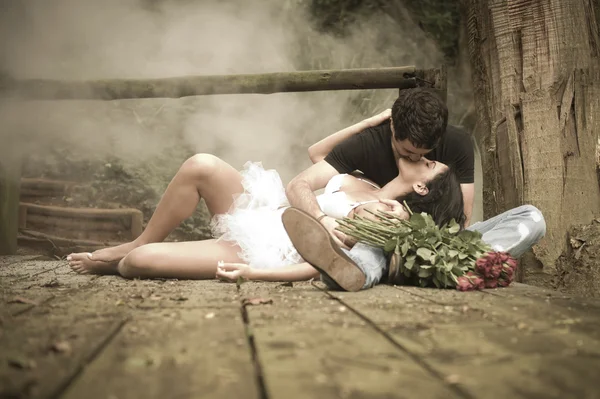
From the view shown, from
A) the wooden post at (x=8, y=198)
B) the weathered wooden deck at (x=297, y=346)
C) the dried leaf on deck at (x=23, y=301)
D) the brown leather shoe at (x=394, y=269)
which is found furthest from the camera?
the wooden post at (x=8, y=198)

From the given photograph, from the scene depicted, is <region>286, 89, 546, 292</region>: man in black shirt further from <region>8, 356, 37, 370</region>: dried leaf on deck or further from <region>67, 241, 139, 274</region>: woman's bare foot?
<region>8, 356, 37, 370</region>: dried leaf on deck

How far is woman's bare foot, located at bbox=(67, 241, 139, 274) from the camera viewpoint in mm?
2918

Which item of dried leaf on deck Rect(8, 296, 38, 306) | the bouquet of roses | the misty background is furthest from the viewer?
the misty background

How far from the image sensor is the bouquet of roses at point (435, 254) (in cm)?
216

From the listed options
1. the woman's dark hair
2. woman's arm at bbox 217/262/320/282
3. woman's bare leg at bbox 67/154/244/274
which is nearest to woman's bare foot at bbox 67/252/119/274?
woman's bare leg at bbox 67/154/244/274

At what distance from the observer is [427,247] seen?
225 centimetres

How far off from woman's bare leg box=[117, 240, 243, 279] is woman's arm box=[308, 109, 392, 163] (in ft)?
2.42

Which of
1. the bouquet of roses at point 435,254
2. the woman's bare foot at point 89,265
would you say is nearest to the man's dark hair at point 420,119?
the bouquet of roses at point 435,254

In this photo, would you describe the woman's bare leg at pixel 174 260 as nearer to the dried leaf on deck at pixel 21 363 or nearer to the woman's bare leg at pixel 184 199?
the woman's bare leg at pixel 184 199

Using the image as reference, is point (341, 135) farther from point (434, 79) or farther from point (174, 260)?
point (174, 260)

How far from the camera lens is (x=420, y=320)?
56.7 inches

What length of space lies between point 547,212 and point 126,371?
7.42 feet

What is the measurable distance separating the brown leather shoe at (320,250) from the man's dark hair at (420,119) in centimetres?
73

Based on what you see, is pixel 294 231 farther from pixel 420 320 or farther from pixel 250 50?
pixel 250 50
